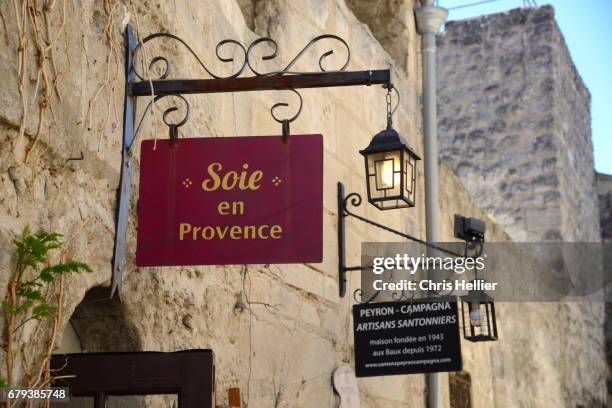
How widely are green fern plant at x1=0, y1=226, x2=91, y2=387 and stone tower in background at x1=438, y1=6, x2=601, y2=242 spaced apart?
343 inches

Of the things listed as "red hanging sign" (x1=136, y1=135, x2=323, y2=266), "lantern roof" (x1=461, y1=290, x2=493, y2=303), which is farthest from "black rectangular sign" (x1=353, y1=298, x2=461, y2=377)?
"red hanging sign" (x1=136, y1=135, x2=323, y2=266)

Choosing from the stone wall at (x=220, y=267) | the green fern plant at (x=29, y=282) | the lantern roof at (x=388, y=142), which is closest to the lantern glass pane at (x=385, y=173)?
the lantern roof at (x=388, y=142)

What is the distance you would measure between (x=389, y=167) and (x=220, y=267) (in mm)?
873

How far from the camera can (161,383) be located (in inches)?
125

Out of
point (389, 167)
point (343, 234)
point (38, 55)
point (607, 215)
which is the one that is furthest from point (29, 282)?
point (607, 215)

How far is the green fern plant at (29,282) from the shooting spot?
9.29 feet

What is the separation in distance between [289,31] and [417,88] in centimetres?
256

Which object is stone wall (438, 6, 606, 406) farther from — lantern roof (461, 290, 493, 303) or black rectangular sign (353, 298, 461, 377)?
black rectangular sign (353, 298, 461, 377)

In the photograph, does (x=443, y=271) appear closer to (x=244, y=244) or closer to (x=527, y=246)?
(x=527, y=246)

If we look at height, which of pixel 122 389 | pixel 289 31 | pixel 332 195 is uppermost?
pixel 289 31

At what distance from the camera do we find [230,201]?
11.2 feet

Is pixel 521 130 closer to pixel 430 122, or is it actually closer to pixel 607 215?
pixel 607 215

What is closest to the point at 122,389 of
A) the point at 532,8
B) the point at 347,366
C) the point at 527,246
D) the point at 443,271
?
the point at 347,366

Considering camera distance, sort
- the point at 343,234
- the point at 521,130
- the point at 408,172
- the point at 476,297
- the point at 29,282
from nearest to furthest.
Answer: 1. the point at 29,282
2. the point at 408,172
3. the point at 343,234
4. the point at 476,297
5. the point at 521,130
